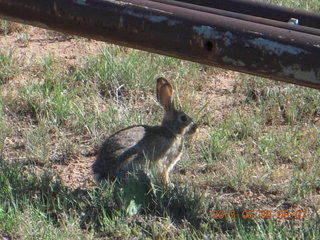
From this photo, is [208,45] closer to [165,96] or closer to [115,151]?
[115,151]

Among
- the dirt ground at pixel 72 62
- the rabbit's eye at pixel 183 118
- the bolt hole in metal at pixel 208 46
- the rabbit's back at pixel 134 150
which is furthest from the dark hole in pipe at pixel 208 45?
the rabbit's eye at pixel 183 118

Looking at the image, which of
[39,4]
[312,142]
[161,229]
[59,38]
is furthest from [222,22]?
[59,38]

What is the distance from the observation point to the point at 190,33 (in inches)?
148

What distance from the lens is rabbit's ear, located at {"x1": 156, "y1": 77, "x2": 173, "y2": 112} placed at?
5.65 m

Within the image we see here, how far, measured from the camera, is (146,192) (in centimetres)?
471

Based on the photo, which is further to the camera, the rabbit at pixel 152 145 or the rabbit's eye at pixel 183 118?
the rabbit's eye at pixel 183 118

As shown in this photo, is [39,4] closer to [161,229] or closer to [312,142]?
[161,229]

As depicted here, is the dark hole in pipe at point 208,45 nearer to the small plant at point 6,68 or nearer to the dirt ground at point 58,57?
the dirt ground at point 58,57

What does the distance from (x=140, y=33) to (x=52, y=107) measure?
2.13 m

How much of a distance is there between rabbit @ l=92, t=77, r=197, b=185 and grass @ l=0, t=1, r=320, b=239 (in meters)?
0.11
